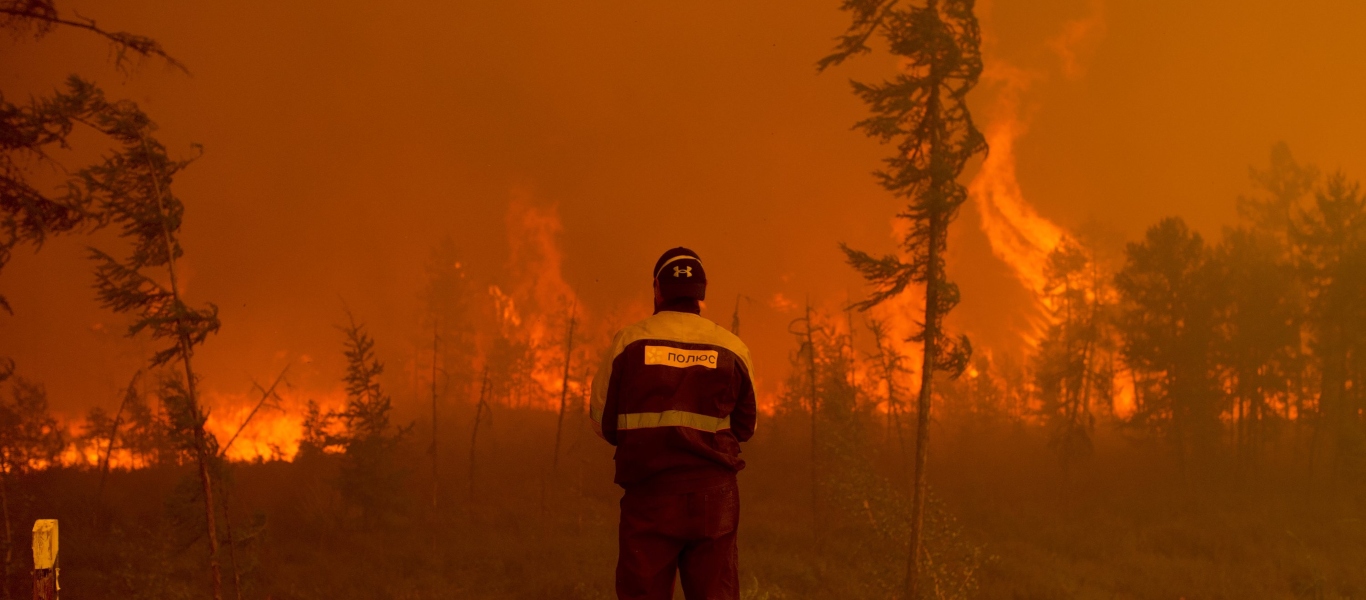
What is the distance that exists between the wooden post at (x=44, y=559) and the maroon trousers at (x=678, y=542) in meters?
3.69

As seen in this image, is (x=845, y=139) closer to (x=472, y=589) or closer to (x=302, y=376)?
(x=302, y=376)

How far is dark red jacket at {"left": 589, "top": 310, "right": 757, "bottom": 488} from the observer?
4.27 m

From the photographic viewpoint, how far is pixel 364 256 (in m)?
87.5

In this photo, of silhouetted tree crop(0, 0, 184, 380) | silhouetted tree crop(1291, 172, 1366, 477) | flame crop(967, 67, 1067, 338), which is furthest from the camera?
flame crop(967, 67, 1067, 338)

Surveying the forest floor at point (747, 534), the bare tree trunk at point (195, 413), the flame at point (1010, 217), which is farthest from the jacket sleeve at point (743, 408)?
the flame at point (1010, 217)

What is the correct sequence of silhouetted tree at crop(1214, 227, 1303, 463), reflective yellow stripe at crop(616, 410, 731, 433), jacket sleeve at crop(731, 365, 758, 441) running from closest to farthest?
reflective yellow stripe at crop(616, 410, 731, 433), jacket sleeve at crop(731, 365, 758, 441), silhouetted tree at crop(1214, 227, 1303, 463)

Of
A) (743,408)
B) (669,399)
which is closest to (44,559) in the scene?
(669,399)

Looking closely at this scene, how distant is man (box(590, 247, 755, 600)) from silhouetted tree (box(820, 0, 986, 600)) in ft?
36.1

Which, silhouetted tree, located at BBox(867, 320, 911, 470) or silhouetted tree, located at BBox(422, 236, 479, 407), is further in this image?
silhouetted tree, located at BBox(422, 236, 479, 407)

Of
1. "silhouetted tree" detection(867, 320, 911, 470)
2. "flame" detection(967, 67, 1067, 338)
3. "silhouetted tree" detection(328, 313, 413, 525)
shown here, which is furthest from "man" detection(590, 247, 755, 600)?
"flame" detection(967, 67, 1067, 338)

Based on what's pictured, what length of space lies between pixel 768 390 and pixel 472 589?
152 ft

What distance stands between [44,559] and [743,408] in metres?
4.72

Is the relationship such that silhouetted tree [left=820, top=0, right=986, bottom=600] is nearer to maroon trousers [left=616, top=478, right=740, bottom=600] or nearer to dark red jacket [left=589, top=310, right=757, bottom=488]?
dark red jacket [left=589, top=310, right=757, bottom=488]

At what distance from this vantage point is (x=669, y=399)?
428 cm
